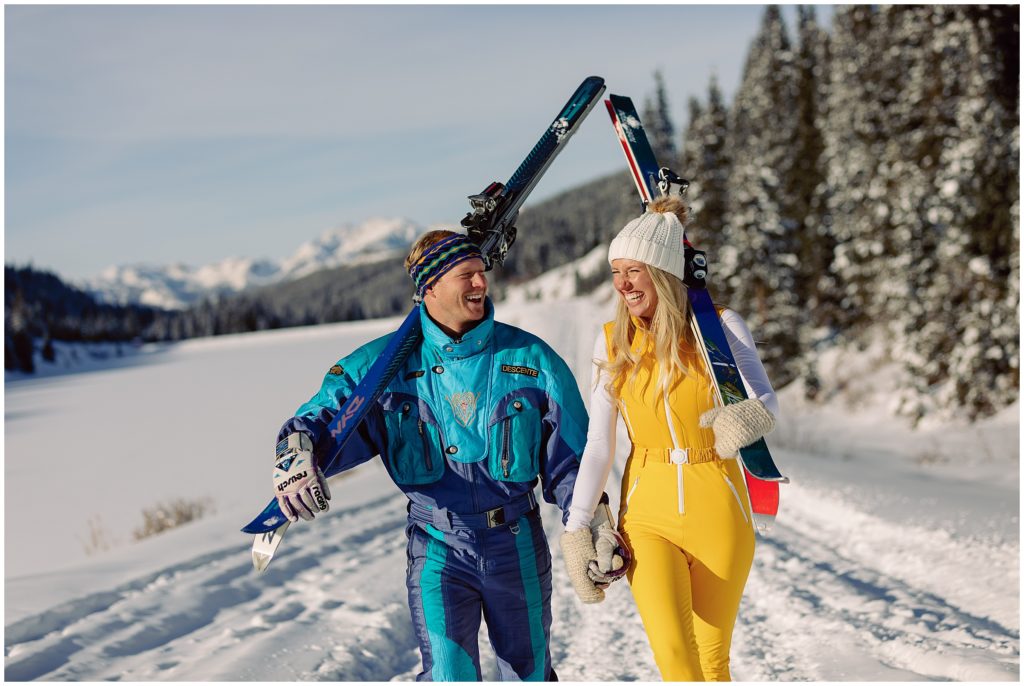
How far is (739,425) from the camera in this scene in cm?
310

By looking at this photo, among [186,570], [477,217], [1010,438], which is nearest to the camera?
[477,217]

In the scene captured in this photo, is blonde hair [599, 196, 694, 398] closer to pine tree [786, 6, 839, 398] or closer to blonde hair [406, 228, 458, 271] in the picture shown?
blonde hair [406, 228, 458, 271]

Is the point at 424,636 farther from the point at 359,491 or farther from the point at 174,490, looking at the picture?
the point at 174,490

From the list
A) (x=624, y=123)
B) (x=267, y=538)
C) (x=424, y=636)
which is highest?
(x=624, y=123)

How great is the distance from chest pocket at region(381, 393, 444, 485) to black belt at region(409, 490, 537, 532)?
0.17m

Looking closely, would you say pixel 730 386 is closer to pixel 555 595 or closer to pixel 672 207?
pixel 672 207

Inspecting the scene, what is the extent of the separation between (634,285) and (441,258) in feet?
2.93

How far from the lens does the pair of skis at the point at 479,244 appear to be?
3350 millimetres

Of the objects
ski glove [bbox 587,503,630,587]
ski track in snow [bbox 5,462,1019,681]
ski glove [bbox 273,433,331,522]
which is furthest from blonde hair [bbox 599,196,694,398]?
ski track in snow [bbox 5,462,1019,681]

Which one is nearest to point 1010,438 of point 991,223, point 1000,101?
point 991,223

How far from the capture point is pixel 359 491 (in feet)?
38.3

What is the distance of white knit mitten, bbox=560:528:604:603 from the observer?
10.7ft

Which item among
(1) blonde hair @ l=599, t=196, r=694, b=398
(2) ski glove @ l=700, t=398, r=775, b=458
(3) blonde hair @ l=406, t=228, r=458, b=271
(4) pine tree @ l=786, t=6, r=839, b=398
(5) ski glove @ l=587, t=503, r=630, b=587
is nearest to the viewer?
(2) ski glove @ l=700, t=398, r=775, b=458

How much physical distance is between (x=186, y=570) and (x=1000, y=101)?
17.3m
